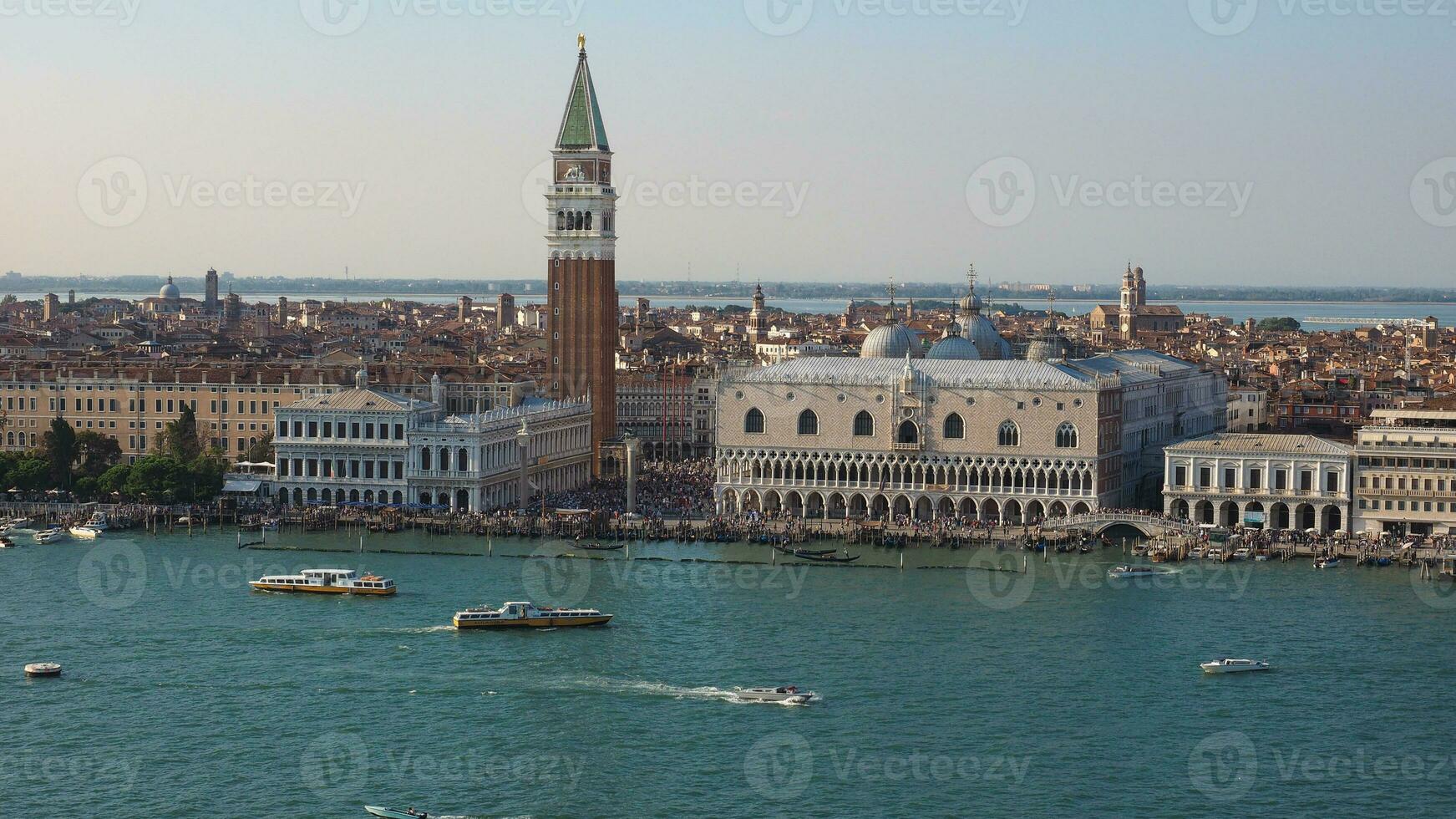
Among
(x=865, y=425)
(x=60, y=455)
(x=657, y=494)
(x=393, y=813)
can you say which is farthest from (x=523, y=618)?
(x=60, y=455)

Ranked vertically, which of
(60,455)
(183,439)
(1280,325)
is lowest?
(1280,325)

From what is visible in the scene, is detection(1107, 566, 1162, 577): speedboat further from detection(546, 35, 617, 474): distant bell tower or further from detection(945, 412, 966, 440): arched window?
detection(546, 35, 617, 474): distant bell tower

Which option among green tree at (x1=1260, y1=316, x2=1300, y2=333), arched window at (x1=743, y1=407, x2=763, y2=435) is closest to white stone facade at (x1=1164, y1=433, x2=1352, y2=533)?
arched window at (x1=743, y1=407, x2=763, y2=435)

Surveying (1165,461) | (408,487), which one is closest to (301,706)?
(408,487)

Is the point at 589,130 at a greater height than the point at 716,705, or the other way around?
the point at 589,130

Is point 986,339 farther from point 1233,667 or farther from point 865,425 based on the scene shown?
point 1233,667

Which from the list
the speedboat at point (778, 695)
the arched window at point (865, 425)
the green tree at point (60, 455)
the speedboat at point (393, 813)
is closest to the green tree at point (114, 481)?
the green tree at point (60, 455)

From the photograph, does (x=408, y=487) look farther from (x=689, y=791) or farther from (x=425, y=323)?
(x=425, y=323)
